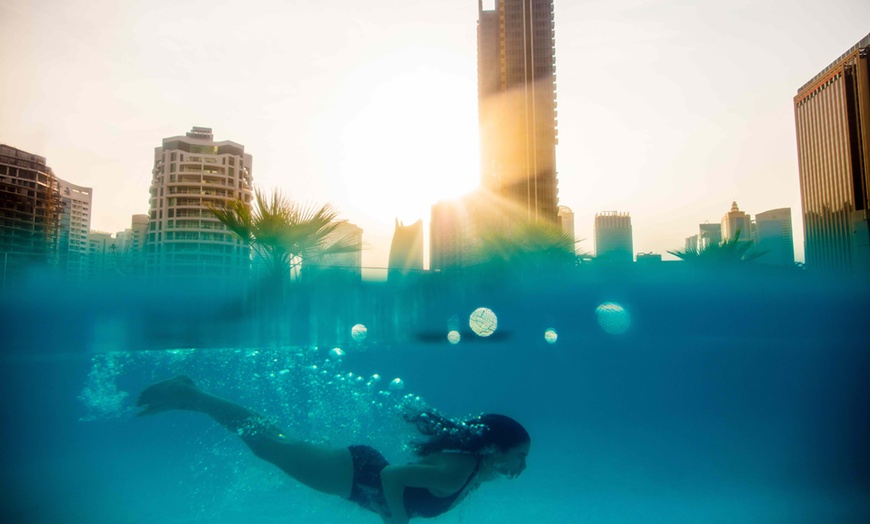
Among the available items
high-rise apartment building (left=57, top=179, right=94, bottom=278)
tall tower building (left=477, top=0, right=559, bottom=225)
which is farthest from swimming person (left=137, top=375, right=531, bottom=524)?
tall tower building (left=477, top=0, right=559, bottom=225)

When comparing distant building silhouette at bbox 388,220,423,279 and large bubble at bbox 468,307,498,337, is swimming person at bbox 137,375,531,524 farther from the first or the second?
distant building silhouette at bbox 388,220,423,279

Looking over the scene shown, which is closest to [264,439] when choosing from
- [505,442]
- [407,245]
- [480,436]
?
[480,436]

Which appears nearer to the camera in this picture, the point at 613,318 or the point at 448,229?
the point at 613,318

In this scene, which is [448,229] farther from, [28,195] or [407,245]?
[407,245]

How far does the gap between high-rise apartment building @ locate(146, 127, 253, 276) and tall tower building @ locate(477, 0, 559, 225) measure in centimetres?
4031

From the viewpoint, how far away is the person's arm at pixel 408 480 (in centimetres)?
380

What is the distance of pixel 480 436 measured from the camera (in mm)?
4020

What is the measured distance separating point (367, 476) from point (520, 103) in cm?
9454

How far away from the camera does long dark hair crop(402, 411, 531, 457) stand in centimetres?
401

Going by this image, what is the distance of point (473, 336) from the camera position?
1252 cm

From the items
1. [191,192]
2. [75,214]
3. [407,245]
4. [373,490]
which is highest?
[191,192]

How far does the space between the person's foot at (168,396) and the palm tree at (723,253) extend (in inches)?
716

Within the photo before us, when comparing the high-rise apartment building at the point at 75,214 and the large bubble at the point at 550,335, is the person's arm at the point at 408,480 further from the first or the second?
the high-rise apartment building at the point at 75,214

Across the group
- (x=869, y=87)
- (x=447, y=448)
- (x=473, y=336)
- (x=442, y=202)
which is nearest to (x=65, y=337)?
(x=473, y=336)
